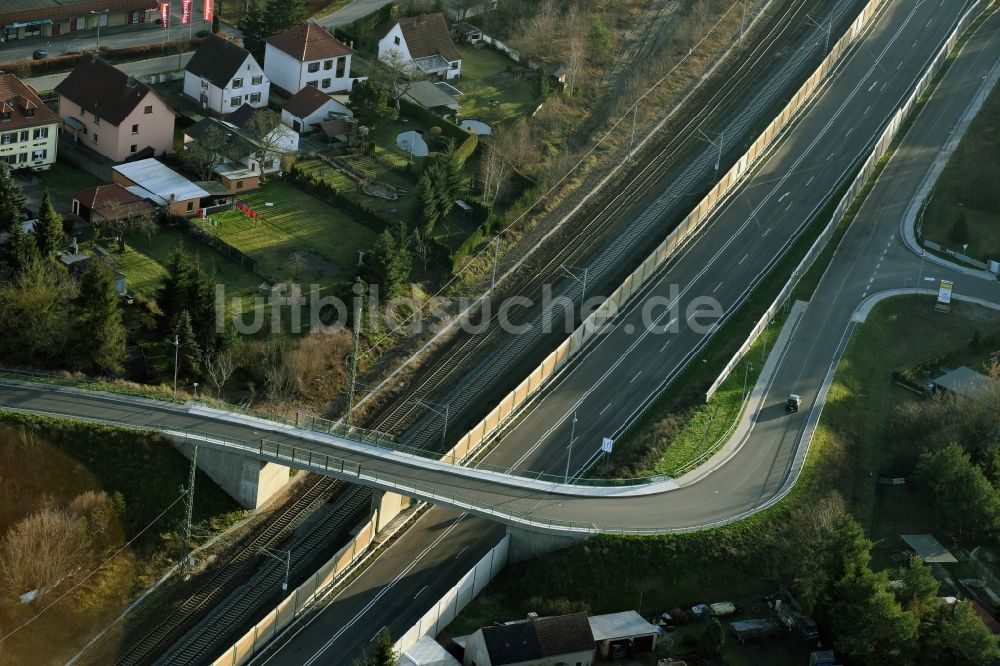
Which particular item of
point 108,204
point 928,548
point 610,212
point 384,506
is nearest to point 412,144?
point 610,212

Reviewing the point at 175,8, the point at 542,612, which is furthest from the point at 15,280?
the point at 175,8

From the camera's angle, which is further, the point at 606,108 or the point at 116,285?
the point at 606,108

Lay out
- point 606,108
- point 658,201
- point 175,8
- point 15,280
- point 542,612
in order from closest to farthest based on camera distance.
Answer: point 542,612 → point 15,280 → point 658,201 → point 606,108 → point 175,8

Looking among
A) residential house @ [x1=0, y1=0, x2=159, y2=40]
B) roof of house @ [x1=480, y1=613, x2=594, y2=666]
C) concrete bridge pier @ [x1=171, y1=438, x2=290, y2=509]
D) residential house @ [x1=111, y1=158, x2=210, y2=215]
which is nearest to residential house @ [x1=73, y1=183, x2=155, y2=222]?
residential house @ [x1=111, y1=158, x2=210, y2=215]

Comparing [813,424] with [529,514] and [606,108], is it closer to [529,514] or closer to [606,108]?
[529,514]

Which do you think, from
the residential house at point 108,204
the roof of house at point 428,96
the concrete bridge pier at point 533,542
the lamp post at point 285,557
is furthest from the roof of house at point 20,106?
the concrete bridge pier at point 533,542

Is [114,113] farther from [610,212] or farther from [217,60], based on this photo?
[610,212]
